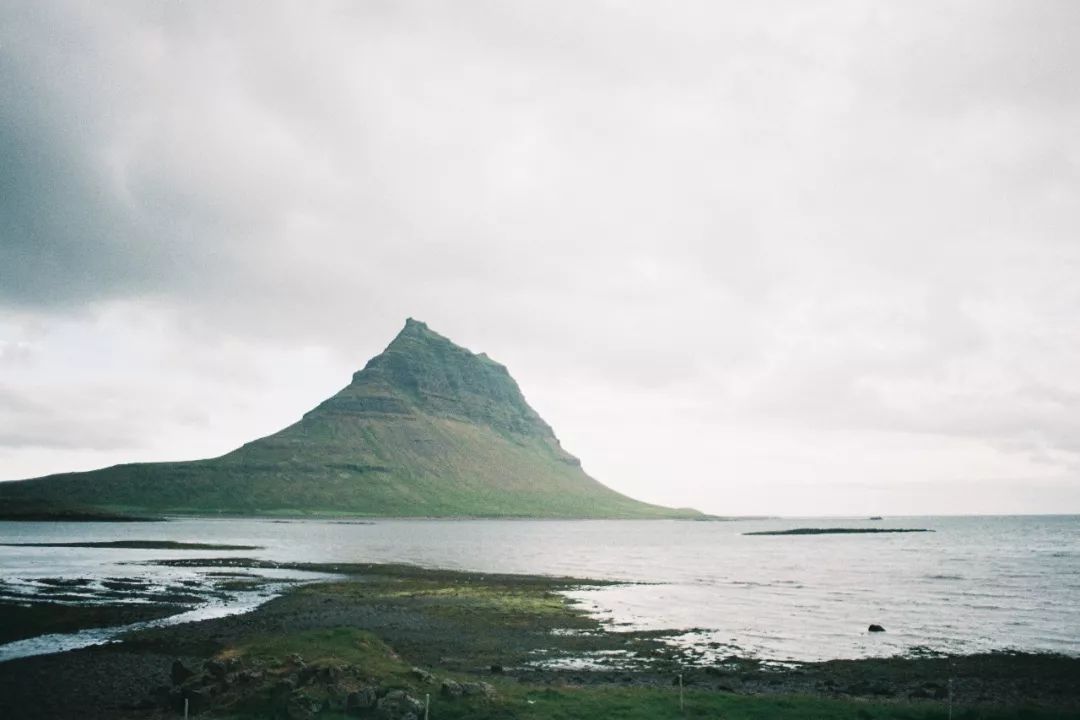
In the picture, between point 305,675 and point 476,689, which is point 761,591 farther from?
point 305,675

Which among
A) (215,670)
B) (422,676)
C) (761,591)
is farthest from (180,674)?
(761,591)

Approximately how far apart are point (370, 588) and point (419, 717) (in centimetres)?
5075

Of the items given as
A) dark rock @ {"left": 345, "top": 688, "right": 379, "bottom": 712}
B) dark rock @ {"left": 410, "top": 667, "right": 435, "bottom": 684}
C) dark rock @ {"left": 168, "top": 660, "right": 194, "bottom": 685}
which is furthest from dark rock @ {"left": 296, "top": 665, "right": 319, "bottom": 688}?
dark rock @ {"left": 168, "top": 660, "right": 194, "bottom": 685}

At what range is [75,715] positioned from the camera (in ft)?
97.5

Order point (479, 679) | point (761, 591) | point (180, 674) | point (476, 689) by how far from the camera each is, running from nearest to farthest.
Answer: point (476, 689) < point (180, 674) < point (479, 679) < point (761, 591)

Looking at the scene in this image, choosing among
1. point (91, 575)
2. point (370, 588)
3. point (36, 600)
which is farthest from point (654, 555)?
point (36, 600)

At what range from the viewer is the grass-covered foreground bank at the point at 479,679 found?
29.5m

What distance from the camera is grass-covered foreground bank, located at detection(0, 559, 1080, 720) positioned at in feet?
96.6

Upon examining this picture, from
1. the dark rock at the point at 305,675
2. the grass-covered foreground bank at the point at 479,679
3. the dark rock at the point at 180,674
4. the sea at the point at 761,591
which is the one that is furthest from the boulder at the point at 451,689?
the sea at the point at 761,591

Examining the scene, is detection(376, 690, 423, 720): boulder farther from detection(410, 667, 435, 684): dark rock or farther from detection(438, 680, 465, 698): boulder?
detection(410, 667, 435, 684): dark rock

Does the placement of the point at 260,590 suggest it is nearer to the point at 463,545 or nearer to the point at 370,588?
the point at 370,588

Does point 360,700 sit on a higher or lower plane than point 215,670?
lower

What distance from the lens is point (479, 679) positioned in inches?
1377

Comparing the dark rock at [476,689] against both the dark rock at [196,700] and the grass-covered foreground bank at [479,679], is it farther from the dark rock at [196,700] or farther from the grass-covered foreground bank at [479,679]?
the dark rock at [196,700]
